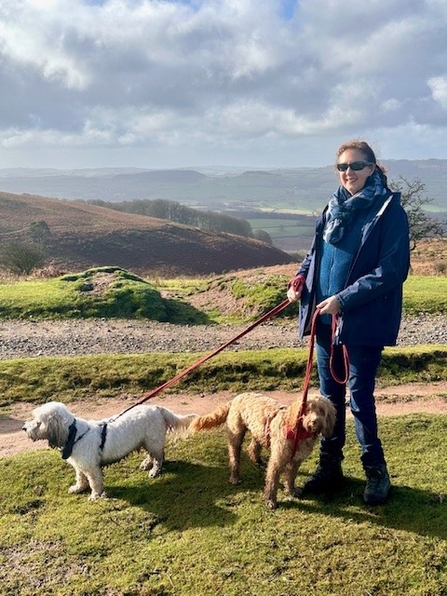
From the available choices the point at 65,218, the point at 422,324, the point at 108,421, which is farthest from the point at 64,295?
the point at 65,218

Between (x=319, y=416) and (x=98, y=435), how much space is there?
254cm

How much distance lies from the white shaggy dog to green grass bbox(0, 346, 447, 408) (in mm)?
3558

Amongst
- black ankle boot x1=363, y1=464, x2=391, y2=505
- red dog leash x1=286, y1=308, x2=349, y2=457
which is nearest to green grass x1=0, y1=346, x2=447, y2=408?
black ankle boot x1=363, y1=464, x2=391, y2=505

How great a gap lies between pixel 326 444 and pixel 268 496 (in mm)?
780

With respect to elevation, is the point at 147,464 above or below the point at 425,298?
below

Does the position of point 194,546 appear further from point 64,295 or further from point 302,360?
point 64,295

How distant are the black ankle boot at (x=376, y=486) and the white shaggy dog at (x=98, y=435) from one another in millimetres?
2179

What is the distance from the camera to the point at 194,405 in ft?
29.1

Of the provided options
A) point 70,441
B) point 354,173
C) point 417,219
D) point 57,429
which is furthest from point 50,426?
point 417,219

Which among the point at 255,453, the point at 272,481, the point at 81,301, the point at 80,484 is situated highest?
the point at 272,481

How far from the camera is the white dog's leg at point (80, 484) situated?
18.8 ft

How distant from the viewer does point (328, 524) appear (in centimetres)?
466

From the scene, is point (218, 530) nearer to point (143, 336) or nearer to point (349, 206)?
point (349, 206)

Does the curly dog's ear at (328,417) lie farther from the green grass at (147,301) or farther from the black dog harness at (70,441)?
the green grass at (147,301)
